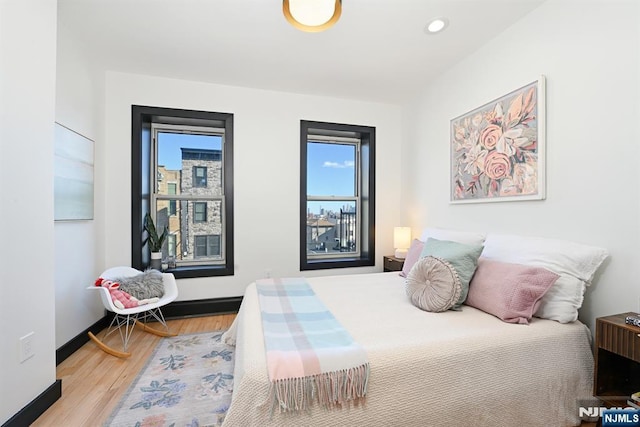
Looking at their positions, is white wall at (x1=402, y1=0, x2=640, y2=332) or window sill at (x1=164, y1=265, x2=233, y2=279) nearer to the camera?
white wall at (x1=402, y1=0, x2=640, y2=332)

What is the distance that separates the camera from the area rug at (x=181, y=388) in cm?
153

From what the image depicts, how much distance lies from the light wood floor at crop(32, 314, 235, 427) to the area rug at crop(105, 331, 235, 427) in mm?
82

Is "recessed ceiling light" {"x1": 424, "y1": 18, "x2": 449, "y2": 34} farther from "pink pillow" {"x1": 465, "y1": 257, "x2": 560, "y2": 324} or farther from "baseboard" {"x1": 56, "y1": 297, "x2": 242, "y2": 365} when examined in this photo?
"baseboard" {"x1": 56, "y1": 297, "x2": 242, "y2": 365}

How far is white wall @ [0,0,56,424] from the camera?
1.35 meters

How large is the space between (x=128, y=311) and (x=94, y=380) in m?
0.48

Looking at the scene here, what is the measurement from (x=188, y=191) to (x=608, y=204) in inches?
149

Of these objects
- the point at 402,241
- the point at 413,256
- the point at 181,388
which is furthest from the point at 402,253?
the point at 181,388

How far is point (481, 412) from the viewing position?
1315 mm

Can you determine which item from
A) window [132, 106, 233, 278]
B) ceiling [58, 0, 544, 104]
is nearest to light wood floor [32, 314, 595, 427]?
window [132, 106, 233, 278]

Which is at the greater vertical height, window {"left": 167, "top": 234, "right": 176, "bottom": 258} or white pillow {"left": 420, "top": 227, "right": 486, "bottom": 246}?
white pillow {"left": 420, "top": 227, "right": 486, "bottom": 246}

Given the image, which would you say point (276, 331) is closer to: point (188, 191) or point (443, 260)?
point (443, 260)

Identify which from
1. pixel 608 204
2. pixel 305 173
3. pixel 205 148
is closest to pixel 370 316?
pixel 608 204

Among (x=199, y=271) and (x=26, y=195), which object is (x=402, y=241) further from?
(x=26, y=195)

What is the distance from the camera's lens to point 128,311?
2.22m
